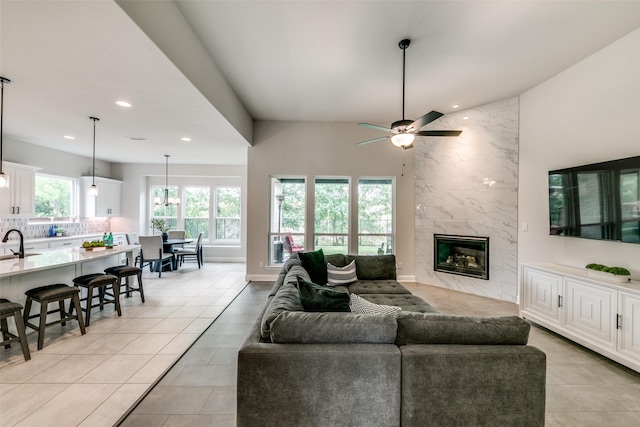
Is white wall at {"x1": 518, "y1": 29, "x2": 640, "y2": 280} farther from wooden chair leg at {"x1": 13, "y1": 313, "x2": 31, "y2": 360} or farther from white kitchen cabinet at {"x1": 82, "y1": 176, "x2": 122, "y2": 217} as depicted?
white kitchen cabinet at {"x1": 82, "y1": 176, "x2": 122, "y2": 217}

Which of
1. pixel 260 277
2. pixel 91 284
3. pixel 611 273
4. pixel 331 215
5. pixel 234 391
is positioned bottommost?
pixel 234 391

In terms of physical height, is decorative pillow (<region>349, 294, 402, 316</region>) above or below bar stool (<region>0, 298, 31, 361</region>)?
above

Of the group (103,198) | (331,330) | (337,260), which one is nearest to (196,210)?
(103,198)

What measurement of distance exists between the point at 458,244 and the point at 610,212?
2.26 metres

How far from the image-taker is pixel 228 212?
7910 millimetres

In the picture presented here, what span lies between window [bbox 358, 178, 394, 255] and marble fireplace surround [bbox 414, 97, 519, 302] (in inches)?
23.2

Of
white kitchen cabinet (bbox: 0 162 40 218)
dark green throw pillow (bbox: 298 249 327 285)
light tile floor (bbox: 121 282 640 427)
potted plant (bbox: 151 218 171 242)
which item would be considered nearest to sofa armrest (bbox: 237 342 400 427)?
light tile floor (bbox: 121 282 640 427)

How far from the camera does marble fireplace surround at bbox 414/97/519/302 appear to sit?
4301 millimetres

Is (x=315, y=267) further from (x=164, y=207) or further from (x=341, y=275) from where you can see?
(x=164, y=207)

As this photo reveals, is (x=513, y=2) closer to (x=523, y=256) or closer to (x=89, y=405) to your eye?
(x=523, y=256)

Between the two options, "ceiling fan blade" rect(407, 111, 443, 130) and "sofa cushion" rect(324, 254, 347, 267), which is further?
"sofa cushion" rect(324, 254, 347, 267)

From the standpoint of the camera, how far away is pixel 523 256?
408cm

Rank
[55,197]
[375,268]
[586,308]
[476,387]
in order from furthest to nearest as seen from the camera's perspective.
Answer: [55,197] → [375,268] → [586,308] → [476,387]

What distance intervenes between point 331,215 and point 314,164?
1155mm
